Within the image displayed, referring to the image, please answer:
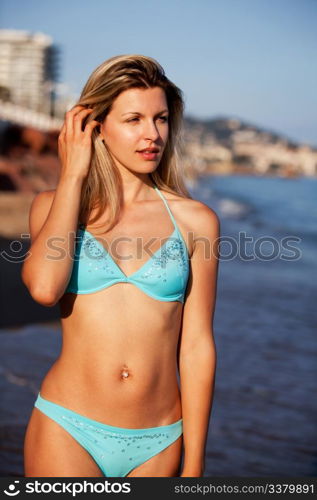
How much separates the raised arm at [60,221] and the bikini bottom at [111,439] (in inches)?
13.2

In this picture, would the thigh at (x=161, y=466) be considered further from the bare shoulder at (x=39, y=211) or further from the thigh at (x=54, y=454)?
the bare shoulder at (x=39, y=211)

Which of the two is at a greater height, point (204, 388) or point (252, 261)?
point (204, 388)

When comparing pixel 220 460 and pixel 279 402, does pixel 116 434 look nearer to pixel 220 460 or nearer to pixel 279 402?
pixel 220 460

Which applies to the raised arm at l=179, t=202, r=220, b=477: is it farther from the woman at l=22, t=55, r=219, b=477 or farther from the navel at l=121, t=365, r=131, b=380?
the navel at l=121, t=365, r=131, b=380

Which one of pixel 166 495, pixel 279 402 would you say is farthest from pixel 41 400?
pixel 279 402

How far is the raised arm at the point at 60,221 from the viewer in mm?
2119

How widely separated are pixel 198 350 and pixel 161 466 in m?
0.37

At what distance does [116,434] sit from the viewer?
7.33 ft

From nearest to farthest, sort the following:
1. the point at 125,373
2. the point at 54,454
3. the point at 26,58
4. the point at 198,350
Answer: the point at 54,454, the point at 125,373, the point at 198,350, the point at 26,58

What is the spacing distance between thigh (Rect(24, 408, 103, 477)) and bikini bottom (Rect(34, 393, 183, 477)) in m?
0.02

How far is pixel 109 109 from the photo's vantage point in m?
2.32

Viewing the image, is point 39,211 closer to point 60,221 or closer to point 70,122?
point 60,221

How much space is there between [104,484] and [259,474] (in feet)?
8.61

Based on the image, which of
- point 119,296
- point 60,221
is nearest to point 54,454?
point 119,296
